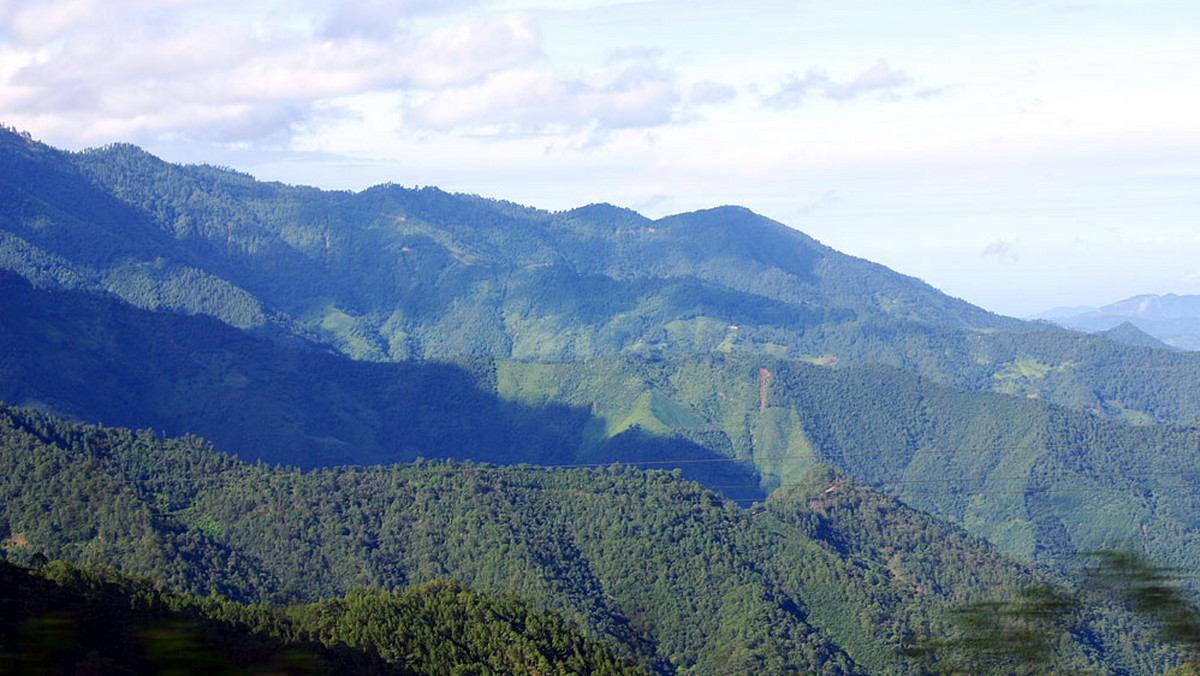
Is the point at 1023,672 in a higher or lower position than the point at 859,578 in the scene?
higher

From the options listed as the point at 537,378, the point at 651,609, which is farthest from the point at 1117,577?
the point at 537,378

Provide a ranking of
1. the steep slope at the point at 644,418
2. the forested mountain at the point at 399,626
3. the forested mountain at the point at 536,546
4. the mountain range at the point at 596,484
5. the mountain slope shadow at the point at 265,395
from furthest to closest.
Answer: the steep slope at the point at 644,418 → the mountain slope shadow at the point at 265,395 → the mountain range at the point at 596,484 → the forested mountain at the point at 536,546 → the forested mountain at the point at 399,626

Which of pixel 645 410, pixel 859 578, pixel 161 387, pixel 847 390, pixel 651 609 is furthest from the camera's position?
pixel 847 390

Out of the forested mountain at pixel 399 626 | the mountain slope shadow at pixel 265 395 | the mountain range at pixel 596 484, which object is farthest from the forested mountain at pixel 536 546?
the mountain slope shadow at pixel 265 395

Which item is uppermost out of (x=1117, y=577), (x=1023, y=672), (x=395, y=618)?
(x=1117, y=577)

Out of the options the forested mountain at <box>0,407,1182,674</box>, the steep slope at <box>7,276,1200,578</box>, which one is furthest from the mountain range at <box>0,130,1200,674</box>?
the steep slope at <box>7,276,1200,578</box>

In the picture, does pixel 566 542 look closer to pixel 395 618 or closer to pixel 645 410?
pixel 395 618

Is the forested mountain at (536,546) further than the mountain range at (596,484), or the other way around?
the mountain range at (596,484)

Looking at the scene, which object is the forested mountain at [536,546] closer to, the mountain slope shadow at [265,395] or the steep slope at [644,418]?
the steep slope at [644,418]
